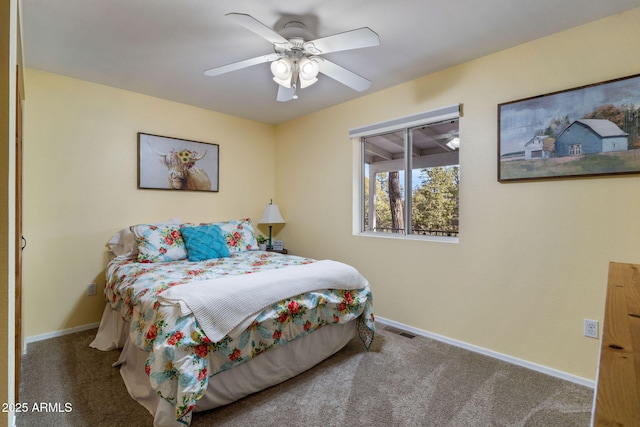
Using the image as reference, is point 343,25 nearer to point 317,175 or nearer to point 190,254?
point 317,175

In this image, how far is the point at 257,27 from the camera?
1.69m

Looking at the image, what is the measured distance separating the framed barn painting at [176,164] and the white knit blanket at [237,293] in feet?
6.27

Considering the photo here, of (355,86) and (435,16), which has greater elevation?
(435,16)

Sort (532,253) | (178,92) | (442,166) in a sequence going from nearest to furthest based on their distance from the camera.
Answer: (532,253), (442,166), (178,92)

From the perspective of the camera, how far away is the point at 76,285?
2.88 metres

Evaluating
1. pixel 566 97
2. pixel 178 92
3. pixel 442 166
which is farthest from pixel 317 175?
pixel 566 97

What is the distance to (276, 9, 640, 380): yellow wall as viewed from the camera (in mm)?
1950

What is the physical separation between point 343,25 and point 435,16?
1.84ft

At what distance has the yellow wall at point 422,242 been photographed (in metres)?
2.01

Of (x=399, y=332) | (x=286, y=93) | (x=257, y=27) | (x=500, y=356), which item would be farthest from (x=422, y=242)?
(x=257, y=27)

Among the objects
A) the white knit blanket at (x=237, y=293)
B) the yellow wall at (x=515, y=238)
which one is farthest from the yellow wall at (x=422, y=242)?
the white knit blanket at (x=237, y=293)

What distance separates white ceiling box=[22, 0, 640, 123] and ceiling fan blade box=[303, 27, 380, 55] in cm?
20

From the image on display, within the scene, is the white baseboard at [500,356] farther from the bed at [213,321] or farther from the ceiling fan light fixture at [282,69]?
the ceiling fan light fixture at [282,69]

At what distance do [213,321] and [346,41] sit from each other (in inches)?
66.3
